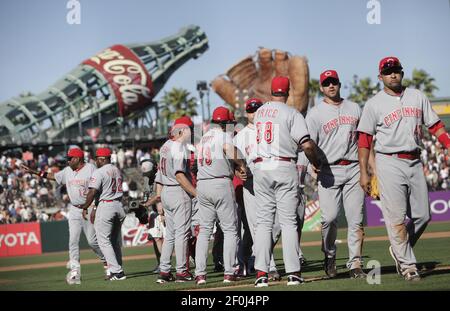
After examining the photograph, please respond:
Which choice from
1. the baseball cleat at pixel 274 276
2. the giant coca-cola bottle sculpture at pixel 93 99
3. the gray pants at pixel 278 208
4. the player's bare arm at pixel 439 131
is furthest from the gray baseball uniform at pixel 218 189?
the giant coca-cola bottle sculpture at pixel 93 99

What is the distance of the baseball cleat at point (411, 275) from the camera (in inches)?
357

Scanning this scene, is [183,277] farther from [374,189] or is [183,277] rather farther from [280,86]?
[280,86]

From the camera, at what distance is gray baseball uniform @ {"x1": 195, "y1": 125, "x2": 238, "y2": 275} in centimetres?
1094

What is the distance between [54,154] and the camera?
59.2 meters

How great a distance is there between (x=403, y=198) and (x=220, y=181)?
106 inches

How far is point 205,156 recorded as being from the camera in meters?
11.0

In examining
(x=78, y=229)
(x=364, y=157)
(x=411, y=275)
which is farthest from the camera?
(x=78, y=229)

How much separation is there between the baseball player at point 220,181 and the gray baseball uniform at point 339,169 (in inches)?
48.2

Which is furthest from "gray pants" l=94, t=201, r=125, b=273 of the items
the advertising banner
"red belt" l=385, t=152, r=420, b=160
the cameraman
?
the advertising banner

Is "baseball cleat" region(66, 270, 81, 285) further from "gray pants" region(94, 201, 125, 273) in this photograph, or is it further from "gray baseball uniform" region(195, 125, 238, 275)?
"gray baseball uniform" region(195, 125, 238, 275)

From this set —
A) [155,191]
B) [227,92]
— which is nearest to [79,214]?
[155,191]

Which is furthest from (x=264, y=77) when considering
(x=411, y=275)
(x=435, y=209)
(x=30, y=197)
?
(x=411, y=275)
